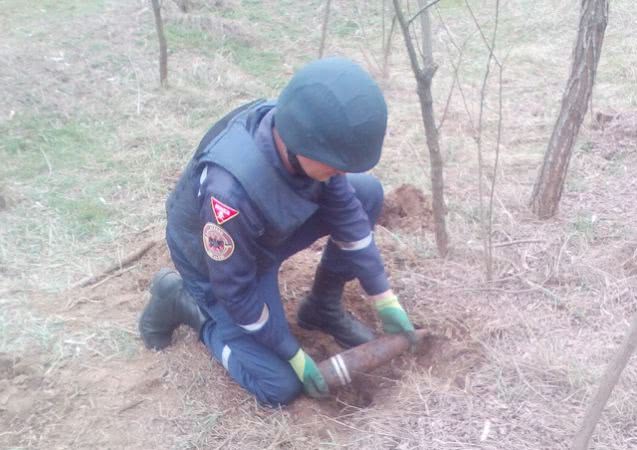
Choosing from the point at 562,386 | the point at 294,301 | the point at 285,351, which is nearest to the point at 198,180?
the point at 285,351

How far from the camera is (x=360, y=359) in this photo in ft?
8.13

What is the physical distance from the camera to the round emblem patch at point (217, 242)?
2.12 metres

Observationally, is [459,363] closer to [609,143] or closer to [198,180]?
[198,180]

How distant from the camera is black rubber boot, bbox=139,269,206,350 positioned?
2.60 metres

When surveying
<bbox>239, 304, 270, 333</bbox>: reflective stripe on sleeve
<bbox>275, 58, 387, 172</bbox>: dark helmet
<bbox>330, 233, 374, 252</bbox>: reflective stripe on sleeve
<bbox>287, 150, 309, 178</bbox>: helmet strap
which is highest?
<bbox>275, 58, 387, 172</bbox>: dark helmet

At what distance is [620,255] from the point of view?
2.95 metres

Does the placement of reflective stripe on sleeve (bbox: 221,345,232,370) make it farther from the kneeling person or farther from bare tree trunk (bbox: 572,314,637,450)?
bare tree trunk (bbox: 572,314,637,450)

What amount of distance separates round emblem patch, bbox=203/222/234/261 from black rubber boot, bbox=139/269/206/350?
49cm

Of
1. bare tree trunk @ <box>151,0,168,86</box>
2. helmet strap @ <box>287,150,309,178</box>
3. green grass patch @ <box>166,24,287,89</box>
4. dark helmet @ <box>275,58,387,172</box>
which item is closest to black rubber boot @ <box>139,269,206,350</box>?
helmet strap @ <box>287,150,309,178</box>

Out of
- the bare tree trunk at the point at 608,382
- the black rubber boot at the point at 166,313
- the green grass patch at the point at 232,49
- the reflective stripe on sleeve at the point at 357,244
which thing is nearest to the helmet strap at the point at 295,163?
the reflective stripe on sleeve at the point at 357,244

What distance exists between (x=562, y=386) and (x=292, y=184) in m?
1.08

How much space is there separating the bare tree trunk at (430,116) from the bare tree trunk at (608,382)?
1333mm

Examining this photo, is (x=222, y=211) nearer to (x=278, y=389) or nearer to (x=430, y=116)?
(x=278, y=389)

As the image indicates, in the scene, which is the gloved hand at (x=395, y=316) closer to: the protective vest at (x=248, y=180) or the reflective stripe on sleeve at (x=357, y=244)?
the reflective stripe on sleeve at (x=357, y=244)
